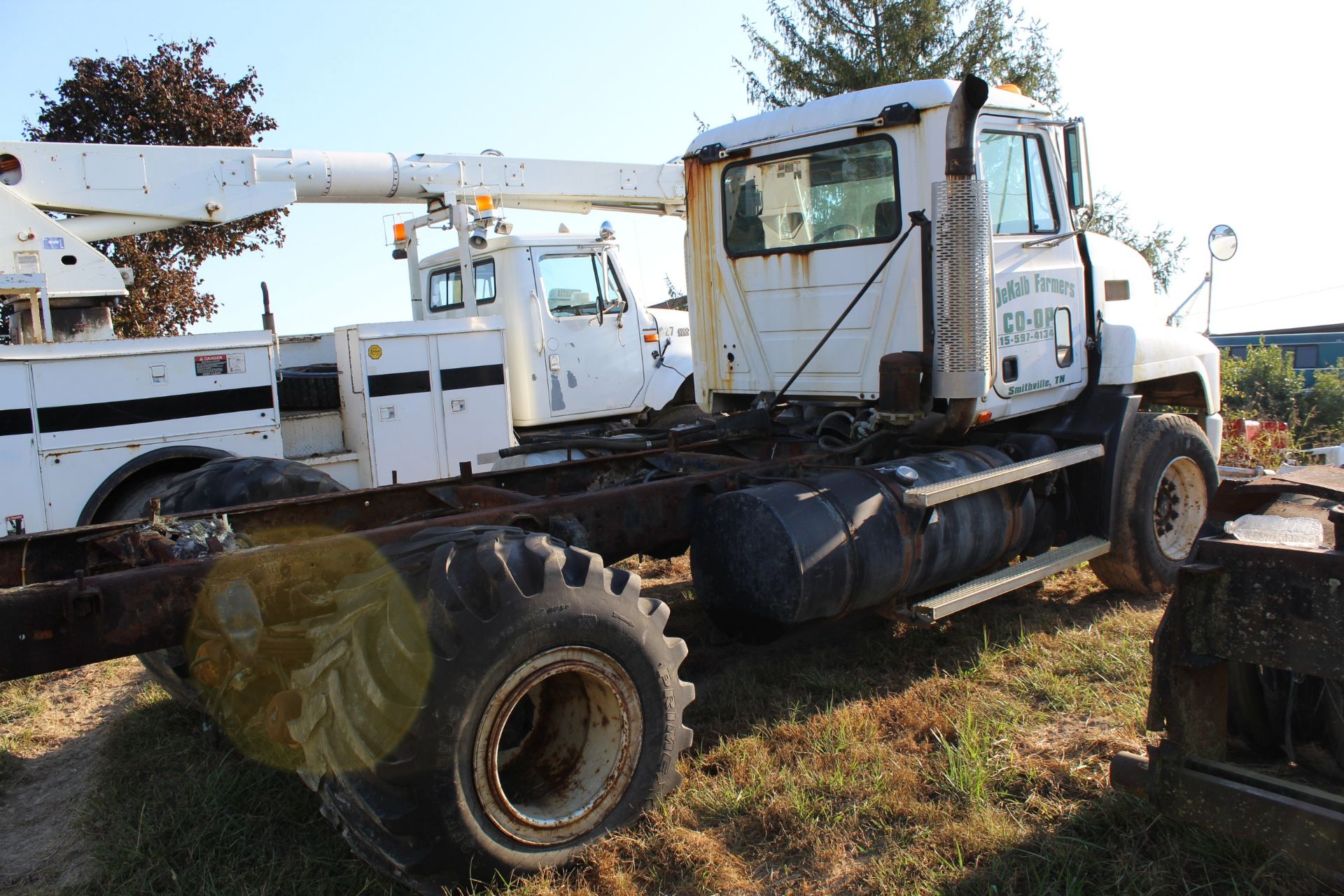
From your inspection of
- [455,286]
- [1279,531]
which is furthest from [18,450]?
[1279,531]

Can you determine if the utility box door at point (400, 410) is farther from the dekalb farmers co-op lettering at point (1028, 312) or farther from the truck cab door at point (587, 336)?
the dekalb farmers co-op lettering at point (1028, 312)

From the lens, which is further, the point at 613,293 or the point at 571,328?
the point at 613,293

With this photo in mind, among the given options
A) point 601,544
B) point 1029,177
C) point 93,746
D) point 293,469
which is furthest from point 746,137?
point 93,746

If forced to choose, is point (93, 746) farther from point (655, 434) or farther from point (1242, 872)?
point (1242, 872)

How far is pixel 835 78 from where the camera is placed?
18000 millimetres

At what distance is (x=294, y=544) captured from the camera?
3.50 metres

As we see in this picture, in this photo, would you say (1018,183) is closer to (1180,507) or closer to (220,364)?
(1180,507)

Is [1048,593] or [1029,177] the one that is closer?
[1029,177]

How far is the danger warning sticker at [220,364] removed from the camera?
23.7 feet

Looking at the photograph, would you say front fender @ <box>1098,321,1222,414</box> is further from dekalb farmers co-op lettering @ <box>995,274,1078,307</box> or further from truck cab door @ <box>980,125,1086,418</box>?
dekalb farmers co-op lettering @ <box>995,274,1078,307</box>

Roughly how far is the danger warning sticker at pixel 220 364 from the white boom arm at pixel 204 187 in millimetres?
1013

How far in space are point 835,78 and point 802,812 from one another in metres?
16.8

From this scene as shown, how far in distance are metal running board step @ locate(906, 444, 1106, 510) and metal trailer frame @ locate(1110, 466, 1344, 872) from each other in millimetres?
1423

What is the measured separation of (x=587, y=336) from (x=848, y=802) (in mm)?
6359
